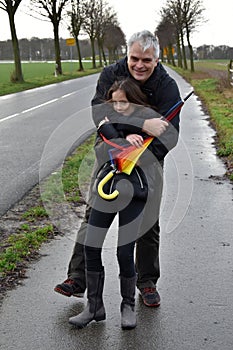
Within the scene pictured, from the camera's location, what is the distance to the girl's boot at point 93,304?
372 cm

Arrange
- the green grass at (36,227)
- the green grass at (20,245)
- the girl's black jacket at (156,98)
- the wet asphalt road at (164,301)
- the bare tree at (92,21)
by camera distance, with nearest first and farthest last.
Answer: the wet asphalt road at (164,301), the girl's black jacket at (156,98), the green grass at (20,245), the green grass at (36,227), the bare tree at (92,21)

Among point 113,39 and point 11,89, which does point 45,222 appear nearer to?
point 11,89

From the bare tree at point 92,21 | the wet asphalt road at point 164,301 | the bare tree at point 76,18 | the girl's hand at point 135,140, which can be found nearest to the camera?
the wet asphalt road at point 164,301

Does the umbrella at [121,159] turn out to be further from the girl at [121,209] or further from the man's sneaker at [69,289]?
the man's sneaker at [69,289]

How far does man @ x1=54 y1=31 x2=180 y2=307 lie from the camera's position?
3.66 m

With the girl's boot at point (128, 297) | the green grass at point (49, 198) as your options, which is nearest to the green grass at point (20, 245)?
the green grass at point (49, 198)

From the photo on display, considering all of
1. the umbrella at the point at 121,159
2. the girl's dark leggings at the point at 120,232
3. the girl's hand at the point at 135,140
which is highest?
the girl's hand at the point at 135,140

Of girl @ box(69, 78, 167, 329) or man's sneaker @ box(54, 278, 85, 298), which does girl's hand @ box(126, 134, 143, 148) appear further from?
man's sneaker @ box(54, 278, 85, 298)

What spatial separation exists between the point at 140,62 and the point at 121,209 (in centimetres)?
94

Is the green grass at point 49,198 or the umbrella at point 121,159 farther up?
the umbrella at point 121,159

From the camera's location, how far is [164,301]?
13.5 feet

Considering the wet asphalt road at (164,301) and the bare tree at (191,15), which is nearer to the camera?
the wet asphalt road at (164,301)

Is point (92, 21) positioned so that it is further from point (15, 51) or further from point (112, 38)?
point (15, 51)

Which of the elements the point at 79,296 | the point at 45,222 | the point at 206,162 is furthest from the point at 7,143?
the point at 79,296
